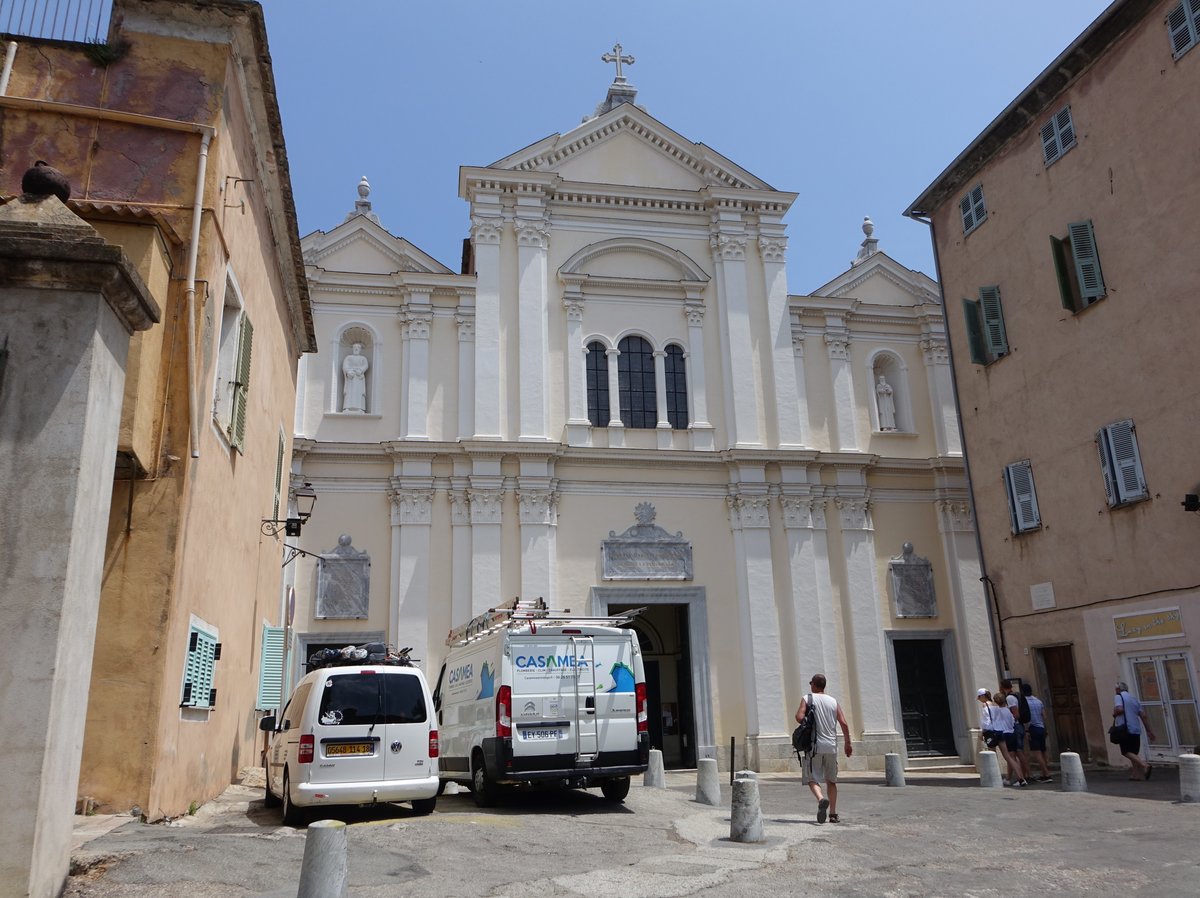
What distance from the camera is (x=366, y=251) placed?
24.0 m

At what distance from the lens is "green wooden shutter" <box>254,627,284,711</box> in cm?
1536

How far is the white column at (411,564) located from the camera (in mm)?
20781

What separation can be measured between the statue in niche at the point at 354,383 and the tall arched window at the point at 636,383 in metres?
6.13

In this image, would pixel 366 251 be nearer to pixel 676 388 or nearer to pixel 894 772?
pixel 676 388

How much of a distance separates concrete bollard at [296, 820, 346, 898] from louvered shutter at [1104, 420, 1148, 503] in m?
14.2

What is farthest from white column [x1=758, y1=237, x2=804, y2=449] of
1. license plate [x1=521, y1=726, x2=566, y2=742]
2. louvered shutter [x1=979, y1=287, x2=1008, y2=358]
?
license plate [x1=521, y1=726, x2=566, y2=742]

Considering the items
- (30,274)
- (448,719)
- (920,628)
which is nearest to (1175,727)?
(920,628)

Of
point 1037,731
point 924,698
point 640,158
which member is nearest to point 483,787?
point 1037,731

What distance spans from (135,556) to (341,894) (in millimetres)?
4437

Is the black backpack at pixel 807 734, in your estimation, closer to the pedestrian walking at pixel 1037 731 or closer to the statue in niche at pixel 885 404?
the pedestrian walking at pixel 1037 731

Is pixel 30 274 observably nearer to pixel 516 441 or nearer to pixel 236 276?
pixel 236 276

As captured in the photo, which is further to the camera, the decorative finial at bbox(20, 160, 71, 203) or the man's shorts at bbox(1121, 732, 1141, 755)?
the man's shorts at bbox(1121, 732, 1141, 755)

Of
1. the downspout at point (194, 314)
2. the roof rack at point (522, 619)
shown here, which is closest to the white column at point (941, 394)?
the roof rack at point (522, 619)

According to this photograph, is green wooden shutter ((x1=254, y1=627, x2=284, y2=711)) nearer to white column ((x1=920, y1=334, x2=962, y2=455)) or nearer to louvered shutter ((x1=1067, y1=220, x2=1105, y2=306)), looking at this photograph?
louvered shutter ((x1=1067, y1=220, x2=1105, y2=306))
